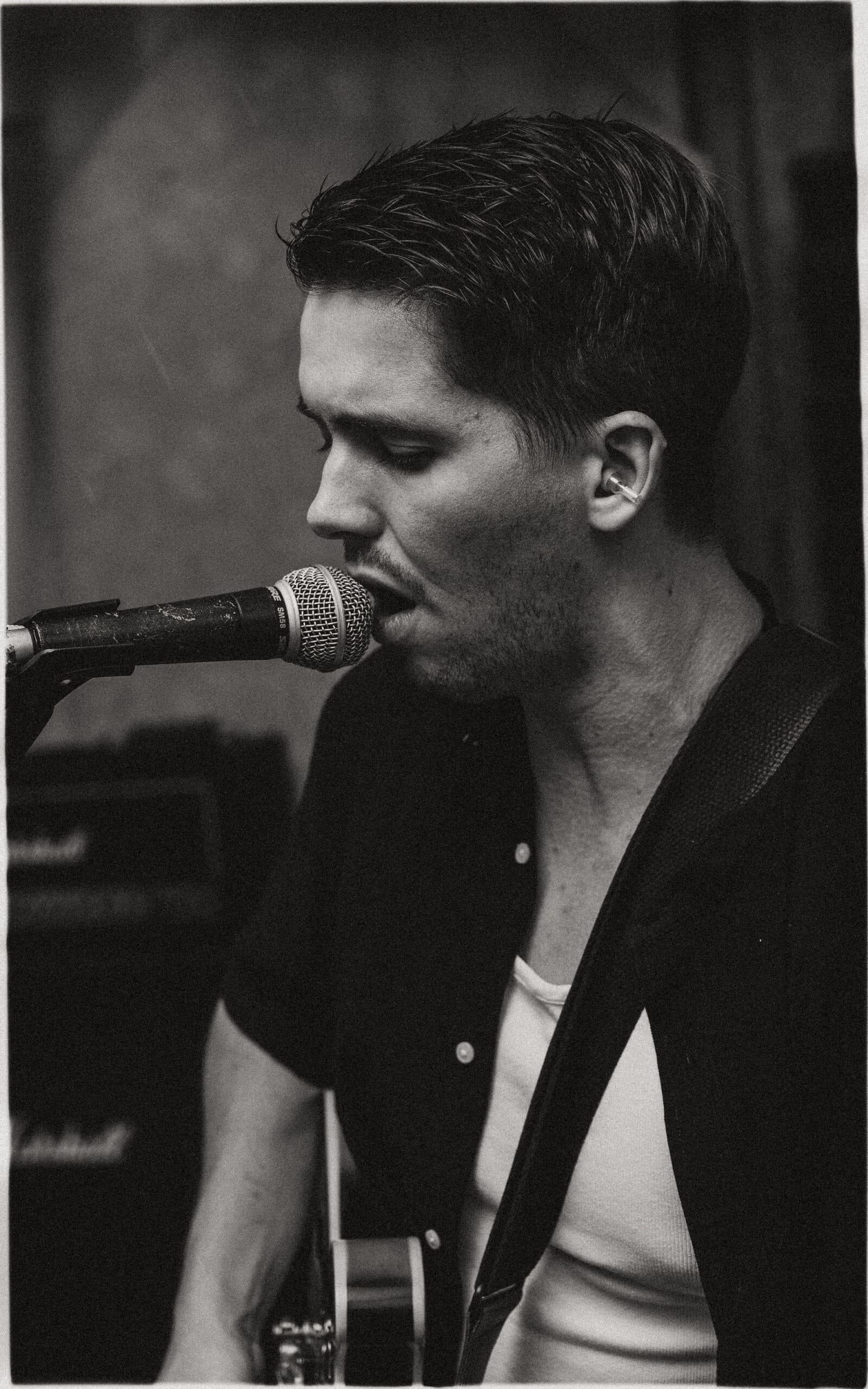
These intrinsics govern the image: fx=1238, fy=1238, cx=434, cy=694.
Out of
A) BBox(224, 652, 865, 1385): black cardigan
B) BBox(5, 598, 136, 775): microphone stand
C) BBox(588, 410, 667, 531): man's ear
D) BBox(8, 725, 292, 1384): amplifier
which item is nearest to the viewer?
BBox(5, 598, 136, 775): microphone stand

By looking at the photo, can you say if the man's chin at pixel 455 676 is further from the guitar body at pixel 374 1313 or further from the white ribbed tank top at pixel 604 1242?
the guitar body at pixel 374 1313

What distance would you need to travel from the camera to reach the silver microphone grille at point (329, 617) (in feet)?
3.53

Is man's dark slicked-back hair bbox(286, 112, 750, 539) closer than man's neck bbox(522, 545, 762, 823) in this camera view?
Yes

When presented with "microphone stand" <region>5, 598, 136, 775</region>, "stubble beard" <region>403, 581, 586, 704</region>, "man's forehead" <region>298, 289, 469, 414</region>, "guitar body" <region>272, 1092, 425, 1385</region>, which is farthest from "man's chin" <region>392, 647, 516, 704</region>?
"guitar body" <region>272, 1092, 425, 1385</region>

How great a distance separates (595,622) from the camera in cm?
135

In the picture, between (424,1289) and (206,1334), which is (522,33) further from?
(206,1334)

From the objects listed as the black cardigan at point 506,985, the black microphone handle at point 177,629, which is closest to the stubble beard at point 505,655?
the black cardigan at point 506,985

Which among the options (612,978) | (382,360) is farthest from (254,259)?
(612,978)

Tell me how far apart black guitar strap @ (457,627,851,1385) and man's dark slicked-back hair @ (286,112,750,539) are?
0.32 meters

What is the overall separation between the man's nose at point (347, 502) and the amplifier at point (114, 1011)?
76cm

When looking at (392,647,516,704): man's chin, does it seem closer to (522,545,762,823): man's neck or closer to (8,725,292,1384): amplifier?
(522,545,762,823): man's neck

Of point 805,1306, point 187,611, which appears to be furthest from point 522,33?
point 805,1306

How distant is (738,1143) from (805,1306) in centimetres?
16

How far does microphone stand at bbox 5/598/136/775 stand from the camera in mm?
979
